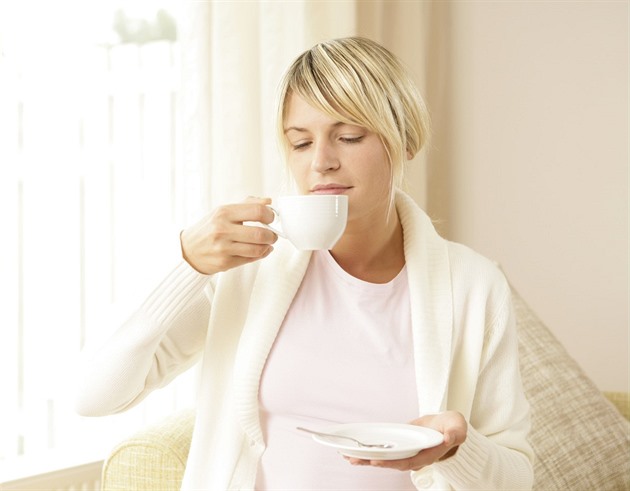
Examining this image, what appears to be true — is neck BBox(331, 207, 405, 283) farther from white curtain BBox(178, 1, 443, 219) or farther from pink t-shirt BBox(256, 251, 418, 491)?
white curtain BBox(178, 1, 443, 219)

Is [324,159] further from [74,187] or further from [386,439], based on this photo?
[74,187]

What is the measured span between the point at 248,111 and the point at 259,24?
0.23m

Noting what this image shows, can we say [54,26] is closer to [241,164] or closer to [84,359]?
[241,164]

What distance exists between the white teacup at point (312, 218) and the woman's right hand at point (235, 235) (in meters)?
0.03

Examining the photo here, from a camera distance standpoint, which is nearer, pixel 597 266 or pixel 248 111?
pixel 248 111

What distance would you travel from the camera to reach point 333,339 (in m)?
1.50

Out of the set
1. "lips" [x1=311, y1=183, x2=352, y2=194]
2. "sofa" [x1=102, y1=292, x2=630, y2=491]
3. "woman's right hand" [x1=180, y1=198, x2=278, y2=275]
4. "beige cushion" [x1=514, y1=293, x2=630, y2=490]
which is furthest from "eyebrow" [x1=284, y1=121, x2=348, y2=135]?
"beige cushion" [x1=514, y1=293, x2=630, y2=490]

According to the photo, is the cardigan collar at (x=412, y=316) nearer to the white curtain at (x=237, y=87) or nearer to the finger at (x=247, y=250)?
the finger at (x=247, y=250)

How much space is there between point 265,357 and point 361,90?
1.56 ft

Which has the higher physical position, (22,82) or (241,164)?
(22,82)

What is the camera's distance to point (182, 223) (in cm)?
219

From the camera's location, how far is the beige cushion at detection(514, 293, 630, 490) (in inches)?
73.6

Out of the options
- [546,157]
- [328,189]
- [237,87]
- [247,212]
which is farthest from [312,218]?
[546,157]

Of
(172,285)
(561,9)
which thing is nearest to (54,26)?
Answer: (172,285)
